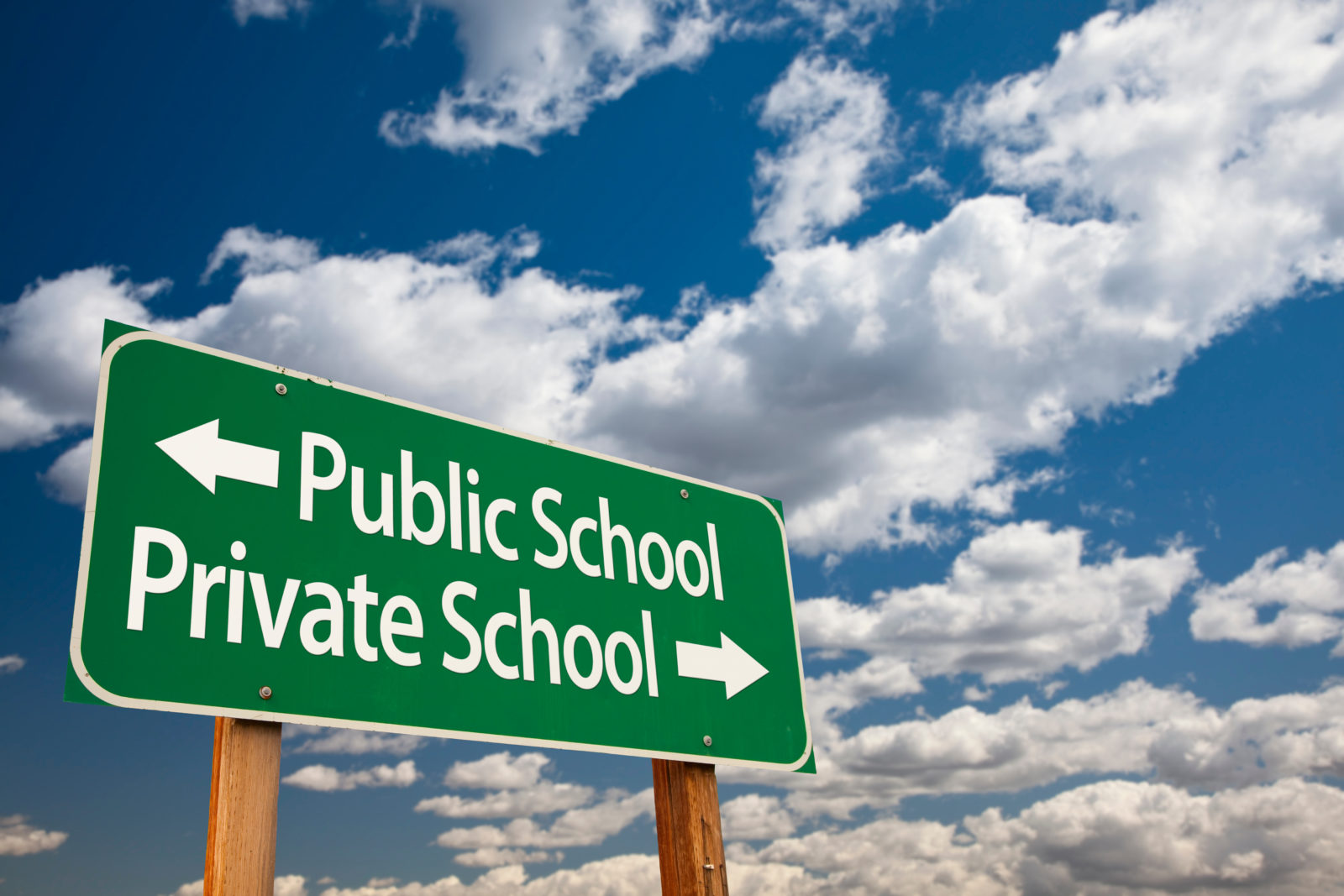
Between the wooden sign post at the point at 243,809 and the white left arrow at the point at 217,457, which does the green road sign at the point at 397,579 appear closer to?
the white left arrow at the point at 217,457

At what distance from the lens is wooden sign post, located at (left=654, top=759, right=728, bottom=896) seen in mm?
4254

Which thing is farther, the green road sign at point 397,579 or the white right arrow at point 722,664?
the white right arrow at point 722,664

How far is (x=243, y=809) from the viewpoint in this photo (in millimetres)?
2988

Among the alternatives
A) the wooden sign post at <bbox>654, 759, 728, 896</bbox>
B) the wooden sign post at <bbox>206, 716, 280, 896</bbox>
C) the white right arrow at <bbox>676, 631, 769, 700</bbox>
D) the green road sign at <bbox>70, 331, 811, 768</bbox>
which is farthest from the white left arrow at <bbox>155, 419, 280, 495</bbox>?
the wooden sign post at <bbox>654, 759, 728, 896</bbox>

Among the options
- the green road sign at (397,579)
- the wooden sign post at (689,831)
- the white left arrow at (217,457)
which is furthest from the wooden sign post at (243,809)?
the wooden sign post at (689,831)

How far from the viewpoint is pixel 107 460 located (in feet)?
10.1

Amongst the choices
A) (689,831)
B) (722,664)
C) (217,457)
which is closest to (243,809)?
(217,457)

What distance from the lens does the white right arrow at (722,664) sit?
432 centimetres

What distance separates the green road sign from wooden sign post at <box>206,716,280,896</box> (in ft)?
0.35

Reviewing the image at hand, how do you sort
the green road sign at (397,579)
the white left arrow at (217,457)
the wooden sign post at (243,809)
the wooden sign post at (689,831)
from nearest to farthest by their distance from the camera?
the wooden sign post at (243,809) < the green road sign at (397,579) < the white left arrow at (217,457) < the wooden sign post at (689,831)

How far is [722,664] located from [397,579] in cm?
165

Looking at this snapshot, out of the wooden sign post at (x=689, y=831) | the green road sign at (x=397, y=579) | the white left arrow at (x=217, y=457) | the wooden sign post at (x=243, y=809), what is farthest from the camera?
the wooden sign post at (x=689, y=831)

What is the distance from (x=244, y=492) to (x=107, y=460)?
43 centimetres

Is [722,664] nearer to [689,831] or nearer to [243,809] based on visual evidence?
[689,831]
